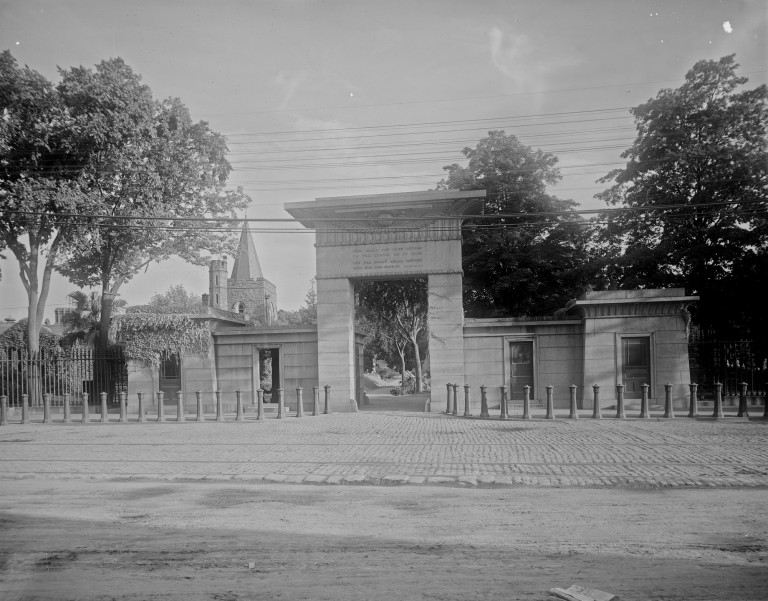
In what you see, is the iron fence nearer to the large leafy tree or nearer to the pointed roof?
the large leafy tree

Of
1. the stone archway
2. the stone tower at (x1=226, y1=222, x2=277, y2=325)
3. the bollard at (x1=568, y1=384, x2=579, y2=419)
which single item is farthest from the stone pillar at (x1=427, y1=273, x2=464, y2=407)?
the stone tower at (x1=226, y1=222, x2=277, y2=325)

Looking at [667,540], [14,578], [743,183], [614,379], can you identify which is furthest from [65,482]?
[743,183]

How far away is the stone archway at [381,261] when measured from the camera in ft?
63.6

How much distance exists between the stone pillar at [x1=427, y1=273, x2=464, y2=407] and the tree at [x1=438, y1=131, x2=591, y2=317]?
300 inches

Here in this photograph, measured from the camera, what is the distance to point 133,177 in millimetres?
23859

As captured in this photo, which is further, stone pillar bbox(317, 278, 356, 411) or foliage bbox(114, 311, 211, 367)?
foliage bbox(114, 311, 211, 367)

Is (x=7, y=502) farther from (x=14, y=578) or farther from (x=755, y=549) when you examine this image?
(x=755, y=549)

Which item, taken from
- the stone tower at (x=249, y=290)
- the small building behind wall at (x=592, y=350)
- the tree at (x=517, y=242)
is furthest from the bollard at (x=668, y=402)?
the stone tower at (x=249, y=290)

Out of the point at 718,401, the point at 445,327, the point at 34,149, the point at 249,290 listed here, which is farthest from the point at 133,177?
the point at 249,290

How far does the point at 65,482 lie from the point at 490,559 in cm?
669

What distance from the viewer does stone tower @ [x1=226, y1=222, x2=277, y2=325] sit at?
89.1m

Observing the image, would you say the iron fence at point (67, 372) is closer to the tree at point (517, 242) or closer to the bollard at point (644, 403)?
the tree at point (517, 242)

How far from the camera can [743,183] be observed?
79.7ft

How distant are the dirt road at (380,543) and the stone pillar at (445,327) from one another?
11.7 meters
